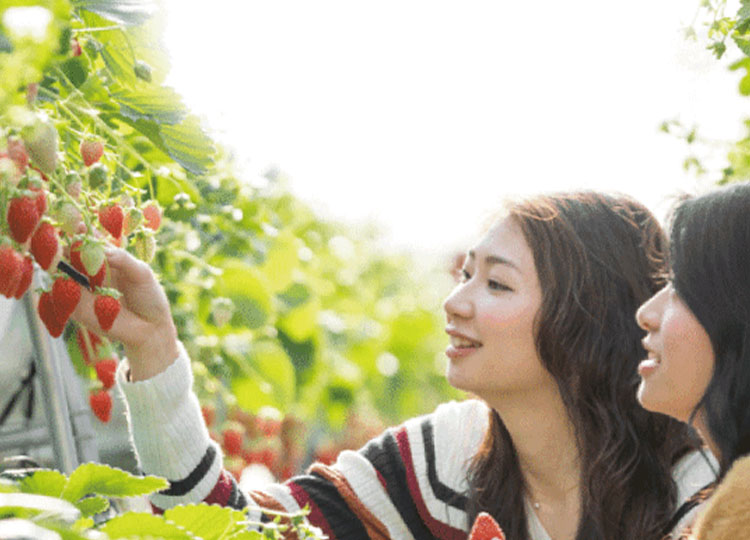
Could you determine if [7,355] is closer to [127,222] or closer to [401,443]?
[401,443]

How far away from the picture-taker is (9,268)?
0.69 m

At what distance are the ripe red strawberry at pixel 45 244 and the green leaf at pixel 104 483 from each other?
176 millimetres

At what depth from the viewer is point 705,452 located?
4.59ft

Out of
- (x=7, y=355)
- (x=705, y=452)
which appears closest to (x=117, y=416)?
(x=7, y=355)

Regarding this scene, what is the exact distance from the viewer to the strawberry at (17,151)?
0.67 m

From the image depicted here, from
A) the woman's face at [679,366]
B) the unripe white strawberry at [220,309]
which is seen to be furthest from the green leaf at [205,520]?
the unripe white strawberry at [220,309]

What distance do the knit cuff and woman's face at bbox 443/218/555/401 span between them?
38 centimetres

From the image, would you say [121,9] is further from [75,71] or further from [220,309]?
[220,309]

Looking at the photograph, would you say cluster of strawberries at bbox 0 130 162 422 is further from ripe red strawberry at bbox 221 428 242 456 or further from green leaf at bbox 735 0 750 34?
ripe red strawberry at bbox 221 428 242 456

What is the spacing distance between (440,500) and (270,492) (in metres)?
0.26

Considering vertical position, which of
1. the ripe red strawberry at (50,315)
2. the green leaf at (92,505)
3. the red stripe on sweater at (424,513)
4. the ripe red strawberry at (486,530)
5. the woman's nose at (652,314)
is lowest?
the red stripe on sweater at (424,513)

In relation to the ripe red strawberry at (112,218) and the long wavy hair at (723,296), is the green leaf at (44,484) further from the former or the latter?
the long wavy hair at (723,296)

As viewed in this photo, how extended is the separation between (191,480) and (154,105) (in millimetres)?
551

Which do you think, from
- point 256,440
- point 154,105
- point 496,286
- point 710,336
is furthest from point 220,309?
point 256,440
